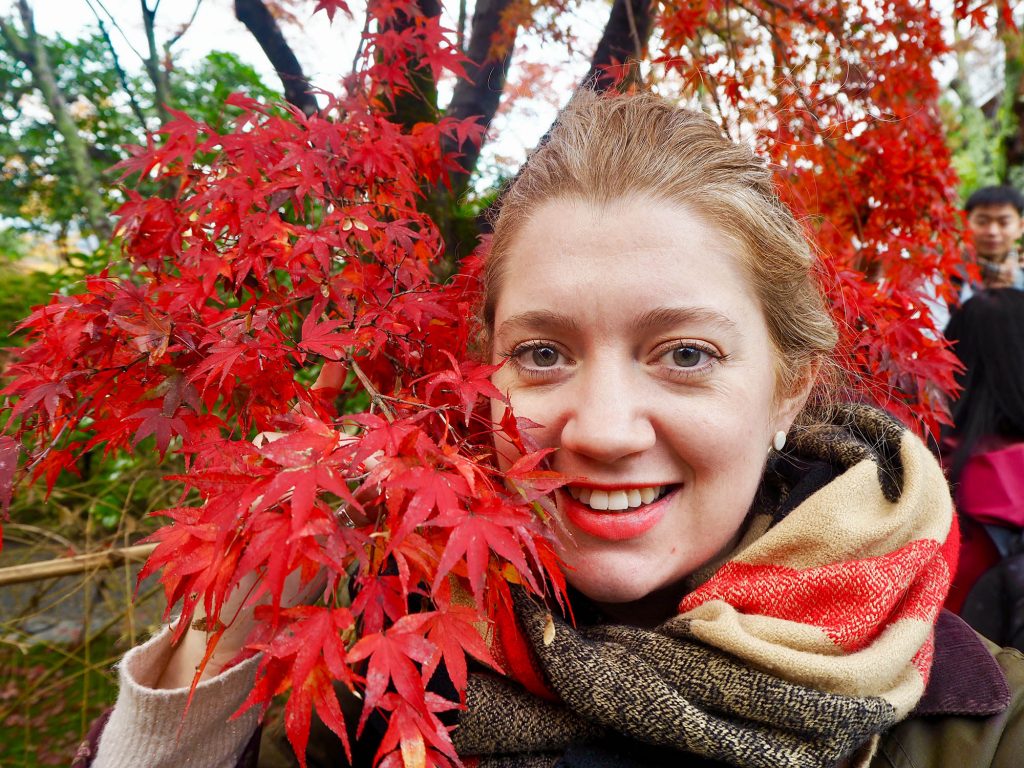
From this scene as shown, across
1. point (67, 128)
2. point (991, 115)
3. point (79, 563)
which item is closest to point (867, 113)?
point (79, 563)

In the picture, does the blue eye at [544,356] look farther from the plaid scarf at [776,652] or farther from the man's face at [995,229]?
the man's face at [995,229]

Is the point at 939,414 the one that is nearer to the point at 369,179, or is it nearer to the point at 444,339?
the point at 444,339

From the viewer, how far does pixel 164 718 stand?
4.07 feet

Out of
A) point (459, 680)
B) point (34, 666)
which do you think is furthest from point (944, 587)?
point (34, 666)

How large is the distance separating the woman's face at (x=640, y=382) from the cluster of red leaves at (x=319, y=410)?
112 mm

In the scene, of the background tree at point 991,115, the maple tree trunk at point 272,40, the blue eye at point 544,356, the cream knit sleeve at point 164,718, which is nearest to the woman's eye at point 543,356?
the blue eye at point 544,356

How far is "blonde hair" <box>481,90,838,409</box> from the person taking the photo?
1.22m

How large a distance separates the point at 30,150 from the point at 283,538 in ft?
23.4

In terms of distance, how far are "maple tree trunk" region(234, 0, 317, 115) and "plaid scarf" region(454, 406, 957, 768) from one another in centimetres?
199

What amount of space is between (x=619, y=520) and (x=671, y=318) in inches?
14.3

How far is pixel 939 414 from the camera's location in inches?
78.5

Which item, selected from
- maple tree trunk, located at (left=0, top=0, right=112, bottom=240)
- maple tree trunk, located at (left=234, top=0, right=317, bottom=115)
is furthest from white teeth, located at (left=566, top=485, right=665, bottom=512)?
maple tree trunk, located at (left=0, top=0, right=112, bottom=240)

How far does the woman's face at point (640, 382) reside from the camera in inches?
44.1

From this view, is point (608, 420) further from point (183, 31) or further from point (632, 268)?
point (183, 31)
